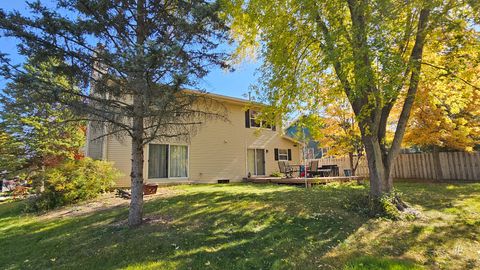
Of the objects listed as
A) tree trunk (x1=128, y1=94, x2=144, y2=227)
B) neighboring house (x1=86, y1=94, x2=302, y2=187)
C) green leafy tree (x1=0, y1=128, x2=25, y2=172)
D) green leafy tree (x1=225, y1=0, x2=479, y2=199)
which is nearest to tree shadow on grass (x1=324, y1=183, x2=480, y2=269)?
green leafy tree (x1=225, y1=0, x2=479, y2=199)

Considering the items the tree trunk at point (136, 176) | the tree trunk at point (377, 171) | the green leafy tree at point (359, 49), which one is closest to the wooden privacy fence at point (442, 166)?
the tree trunk at point (377, 171)

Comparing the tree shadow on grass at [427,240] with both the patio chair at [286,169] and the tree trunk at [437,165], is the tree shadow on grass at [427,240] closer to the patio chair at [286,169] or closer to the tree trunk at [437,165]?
the tree trunk at [437,165]

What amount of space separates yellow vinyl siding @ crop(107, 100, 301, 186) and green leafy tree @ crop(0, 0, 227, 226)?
22.8 ft

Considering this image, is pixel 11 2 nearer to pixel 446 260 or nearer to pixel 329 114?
pixel 446 260

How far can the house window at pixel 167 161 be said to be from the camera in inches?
508

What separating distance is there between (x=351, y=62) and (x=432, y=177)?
13813mm

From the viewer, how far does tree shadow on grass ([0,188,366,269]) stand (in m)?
4.28

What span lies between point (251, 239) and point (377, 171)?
3.64 meters

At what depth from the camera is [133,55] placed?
4488mm

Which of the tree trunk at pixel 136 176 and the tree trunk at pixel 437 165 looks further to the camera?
the tree trunk at pixel 437 165

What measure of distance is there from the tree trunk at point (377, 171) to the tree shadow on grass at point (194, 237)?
3.06ft

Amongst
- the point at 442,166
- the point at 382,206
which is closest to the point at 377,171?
the point at 382,206

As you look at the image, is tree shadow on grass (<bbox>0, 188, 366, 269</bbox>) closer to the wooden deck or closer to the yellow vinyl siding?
the wooden deck

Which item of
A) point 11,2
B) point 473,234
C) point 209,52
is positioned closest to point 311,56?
point 209,52
